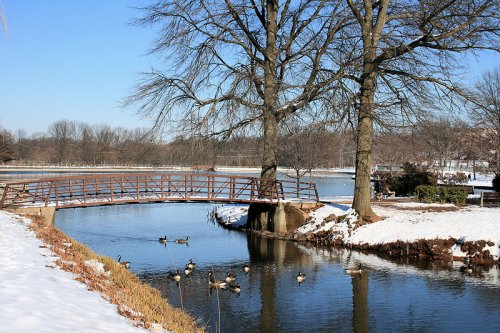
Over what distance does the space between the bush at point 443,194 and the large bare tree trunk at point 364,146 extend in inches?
264

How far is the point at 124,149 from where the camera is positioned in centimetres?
11319

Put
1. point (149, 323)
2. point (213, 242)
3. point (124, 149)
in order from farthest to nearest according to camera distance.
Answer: point (124, 149) → point (213, 242) → point (149, 323)

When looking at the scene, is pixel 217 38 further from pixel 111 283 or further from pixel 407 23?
pixel 111 283

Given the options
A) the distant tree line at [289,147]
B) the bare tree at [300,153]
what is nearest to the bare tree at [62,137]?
the distant tree line at [289,147]

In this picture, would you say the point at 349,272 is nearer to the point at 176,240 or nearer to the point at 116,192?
the point at 176,240

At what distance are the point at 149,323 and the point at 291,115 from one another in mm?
19110

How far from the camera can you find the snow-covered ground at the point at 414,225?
20.8m

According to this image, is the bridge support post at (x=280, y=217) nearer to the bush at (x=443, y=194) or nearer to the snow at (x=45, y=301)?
the bush at (x=443, y=194)

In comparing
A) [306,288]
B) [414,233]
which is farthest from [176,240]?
[414,233]

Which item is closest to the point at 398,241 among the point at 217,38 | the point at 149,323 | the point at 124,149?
the point at 217,38

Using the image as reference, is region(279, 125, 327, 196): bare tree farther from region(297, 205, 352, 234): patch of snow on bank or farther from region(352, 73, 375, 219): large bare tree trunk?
region(352, 73, 375, 219): large bare tree trunk

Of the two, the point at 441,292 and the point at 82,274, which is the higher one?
the point at 82,274

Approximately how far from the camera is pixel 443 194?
96.6ft

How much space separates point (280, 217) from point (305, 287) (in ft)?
34.7
